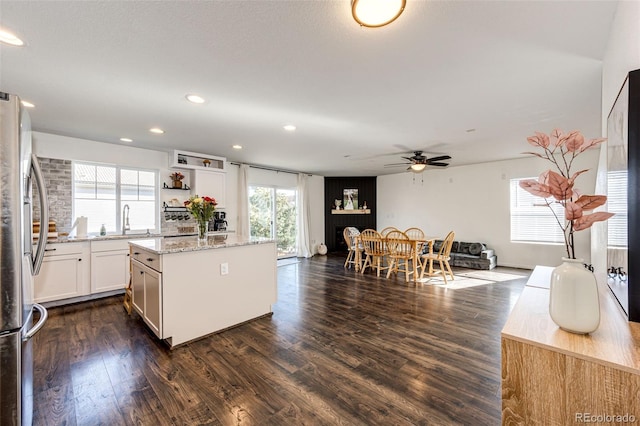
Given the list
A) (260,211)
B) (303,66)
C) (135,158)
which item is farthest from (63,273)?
(303,66)

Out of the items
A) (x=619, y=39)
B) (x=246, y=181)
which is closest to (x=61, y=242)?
(x=246, y=181)

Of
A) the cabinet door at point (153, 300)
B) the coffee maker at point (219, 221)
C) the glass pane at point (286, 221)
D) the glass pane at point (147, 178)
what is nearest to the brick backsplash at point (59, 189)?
the glass pane at point (147, 178)

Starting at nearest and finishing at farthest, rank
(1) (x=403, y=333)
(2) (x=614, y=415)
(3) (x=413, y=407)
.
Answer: (2) (x=614, y=415)
(3) (x=413, y=407)
(1) (x=403, y=333)

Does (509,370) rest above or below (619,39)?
below

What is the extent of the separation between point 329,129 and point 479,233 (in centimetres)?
495

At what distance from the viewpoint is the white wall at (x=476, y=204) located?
5488 mm

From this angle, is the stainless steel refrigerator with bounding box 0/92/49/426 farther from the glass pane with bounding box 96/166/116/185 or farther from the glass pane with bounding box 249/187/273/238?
the glass pane with bounding box 249/187/273/238

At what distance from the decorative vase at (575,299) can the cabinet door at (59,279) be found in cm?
505

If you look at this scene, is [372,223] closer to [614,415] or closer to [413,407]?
[413,407]

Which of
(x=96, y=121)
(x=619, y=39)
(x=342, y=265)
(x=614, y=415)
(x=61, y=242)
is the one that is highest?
(x=96, y=121)

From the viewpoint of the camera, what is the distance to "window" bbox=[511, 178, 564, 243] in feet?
18.0

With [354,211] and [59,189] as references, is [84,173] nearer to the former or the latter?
[59,189]

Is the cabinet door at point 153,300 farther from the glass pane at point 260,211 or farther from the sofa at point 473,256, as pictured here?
the sofa at point 473,256

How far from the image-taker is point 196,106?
2.85 metres
